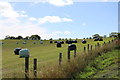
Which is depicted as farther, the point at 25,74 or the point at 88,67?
the point at 88,67

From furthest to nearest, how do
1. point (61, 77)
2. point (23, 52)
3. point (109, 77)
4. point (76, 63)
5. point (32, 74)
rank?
point (23, 52), point (76, 63), point (109, 77), point (61, 77), point (32, 74)

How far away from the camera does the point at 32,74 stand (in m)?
8.56

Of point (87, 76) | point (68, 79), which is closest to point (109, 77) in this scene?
point (87, 76)

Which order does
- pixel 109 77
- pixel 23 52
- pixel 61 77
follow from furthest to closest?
pixel 23 52 → pixel 109 77 → pixel 61 77

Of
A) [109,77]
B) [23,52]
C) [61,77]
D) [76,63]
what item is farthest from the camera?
[23,52]

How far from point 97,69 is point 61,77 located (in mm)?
3539

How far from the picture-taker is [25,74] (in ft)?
28.7

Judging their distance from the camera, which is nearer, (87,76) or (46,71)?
(46,71)

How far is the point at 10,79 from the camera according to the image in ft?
29.5

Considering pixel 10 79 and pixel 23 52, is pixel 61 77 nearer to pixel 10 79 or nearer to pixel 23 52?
pixel 10 79

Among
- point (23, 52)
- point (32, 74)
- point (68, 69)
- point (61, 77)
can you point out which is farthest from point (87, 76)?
point (23, 52)

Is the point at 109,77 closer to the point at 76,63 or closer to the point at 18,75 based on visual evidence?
the point at 76,63

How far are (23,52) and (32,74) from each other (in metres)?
23.3

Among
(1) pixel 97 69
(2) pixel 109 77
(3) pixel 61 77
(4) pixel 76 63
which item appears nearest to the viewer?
(3) pixel 61 77
